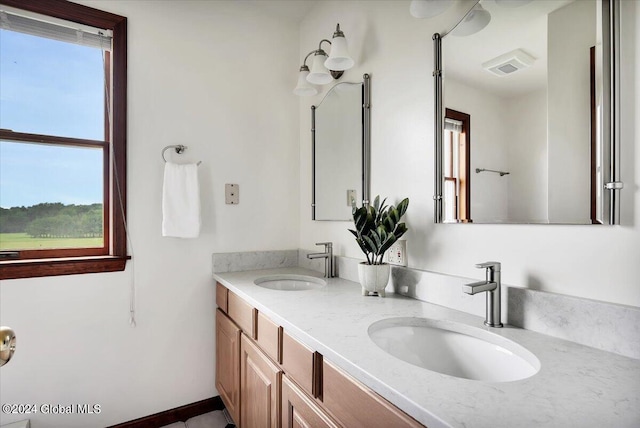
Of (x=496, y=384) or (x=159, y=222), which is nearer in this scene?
(x=496, y=384)

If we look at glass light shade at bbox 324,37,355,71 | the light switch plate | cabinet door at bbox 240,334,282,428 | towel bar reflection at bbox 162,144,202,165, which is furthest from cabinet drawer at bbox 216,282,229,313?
glass light shade at bbox 324,37,355,71

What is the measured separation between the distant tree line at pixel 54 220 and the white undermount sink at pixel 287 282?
36.5 inches

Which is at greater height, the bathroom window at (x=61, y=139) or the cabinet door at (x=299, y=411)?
the bathroom window at (x=61, y=139)

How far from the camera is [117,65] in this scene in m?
1.78

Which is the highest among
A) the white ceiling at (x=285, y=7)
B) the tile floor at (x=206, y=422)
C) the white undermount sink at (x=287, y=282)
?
the white ceiling at (x=285, y=7)

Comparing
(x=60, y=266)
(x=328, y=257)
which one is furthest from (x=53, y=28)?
(x=328, y=257)

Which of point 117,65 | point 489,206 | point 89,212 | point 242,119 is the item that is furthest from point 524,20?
point 89,212

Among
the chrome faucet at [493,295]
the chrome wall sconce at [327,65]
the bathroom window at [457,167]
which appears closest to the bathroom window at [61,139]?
the chrome wall sconce at [327,65]

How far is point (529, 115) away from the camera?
1029mm

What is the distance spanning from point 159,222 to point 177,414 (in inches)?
42.8

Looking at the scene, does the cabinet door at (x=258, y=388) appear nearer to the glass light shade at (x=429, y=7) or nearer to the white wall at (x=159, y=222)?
the white wall at (x=159, y=222)

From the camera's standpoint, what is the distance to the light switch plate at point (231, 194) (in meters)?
2.07

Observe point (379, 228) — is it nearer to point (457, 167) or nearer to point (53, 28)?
point (457, 167)

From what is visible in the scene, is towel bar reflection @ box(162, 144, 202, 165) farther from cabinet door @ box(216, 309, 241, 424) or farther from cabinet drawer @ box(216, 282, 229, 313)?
cabinet door @ box(216, 309, 241, 424)
